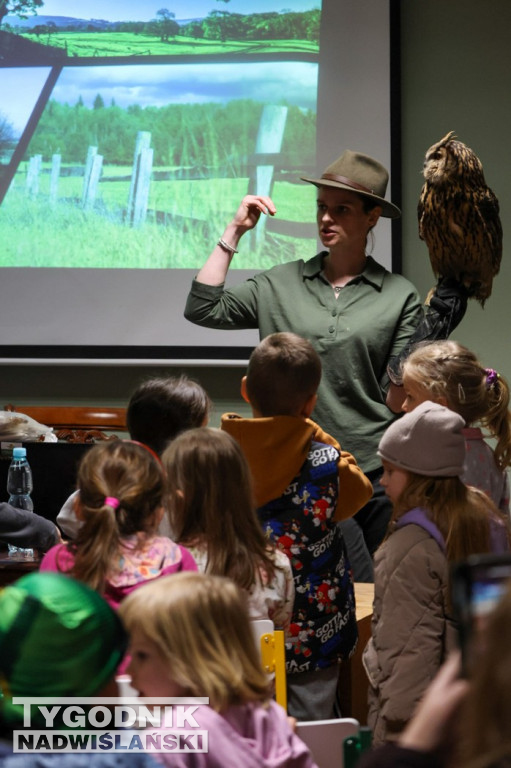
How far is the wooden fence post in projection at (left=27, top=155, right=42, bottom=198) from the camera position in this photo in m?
4.49

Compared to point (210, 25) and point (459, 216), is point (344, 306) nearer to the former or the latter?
point (459, 216)

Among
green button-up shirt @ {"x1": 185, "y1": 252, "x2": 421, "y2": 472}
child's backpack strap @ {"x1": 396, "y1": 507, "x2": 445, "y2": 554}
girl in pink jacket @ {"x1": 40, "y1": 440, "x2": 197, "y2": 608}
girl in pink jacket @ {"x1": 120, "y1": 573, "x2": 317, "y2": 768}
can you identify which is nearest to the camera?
girl in pink jacket @ {"x1": 120, "y1": 573, "x2": 317, "y2": 768}

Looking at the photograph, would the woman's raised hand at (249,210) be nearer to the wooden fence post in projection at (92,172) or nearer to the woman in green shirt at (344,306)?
the woman in green shirt at (344,306)

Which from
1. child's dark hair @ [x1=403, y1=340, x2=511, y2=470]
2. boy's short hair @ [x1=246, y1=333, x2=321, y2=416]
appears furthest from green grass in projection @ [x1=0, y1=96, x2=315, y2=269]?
boy's short hair @ [x1=246, y1=333, x2=321, y2=416]

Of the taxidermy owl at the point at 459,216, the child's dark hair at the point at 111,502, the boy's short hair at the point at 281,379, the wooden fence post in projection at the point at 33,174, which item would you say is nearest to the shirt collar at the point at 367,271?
the taxidermy owl at the point at 459,216

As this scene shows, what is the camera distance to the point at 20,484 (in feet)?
8.38

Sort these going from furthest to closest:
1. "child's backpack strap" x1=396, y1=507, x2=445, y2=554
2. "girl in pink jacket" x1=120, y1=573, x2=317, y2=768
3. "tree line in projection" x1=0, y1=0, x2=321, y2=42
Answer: "tree line in projection" x1=0, y1=0, x2=321, y2=42 < "child's backpack strap" x1=396, y1=507, x2=445, y2=554 < "girl in pink jacket" x1=120, y1=573, x2=317, y2=768

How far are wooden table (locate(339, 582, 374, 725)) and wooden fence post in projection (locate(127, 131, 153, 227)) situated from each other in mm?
2374

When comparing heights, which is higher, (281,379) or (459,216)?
(459,216)

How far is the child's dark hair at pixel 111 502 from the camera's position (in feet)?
5.53

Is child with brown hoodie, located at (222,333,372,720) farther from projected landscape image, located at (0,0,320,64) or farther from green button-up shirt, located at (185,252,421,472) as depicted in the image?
projected landscape image, located at (0,0,320,64)

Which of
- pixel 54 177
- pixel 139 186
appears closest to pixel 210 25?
pixel 139 186

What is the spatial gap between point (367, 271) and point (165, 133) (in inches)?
74.1

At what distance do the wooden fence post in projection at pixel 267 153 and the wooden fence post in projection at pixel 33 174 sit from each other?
0.95 metres
